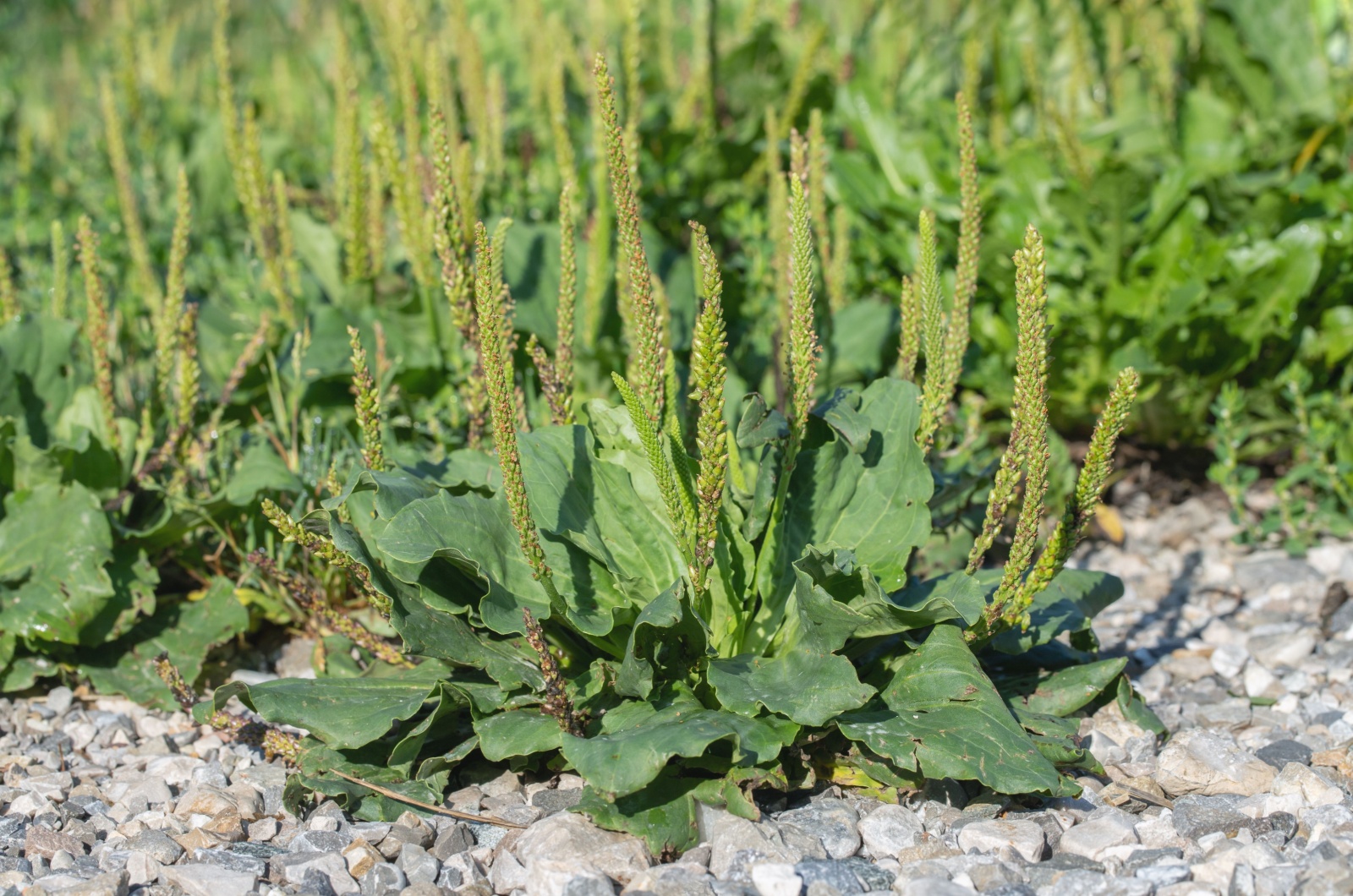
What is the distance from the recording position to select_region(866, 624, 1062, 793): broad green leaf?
2.06m

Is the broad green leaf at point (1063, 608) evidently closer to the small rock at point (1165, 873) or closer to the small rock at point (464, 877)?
the small rock at point (1165, 873)

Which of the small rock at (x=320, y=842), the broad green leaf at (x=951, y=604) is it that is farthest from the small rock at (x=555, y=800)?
the broad green leaf at (x=951, y=604)

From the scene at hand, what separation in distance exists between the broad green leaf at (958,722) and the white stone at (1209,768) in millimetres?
468

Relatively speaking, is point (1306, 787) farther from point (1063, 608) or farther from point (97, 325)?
point (97, 325)

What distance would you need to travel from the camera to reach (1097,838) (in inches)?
84.9

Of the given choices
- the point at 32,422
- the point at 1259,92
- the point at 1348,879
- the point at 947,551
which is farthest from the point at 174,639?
the point at 1259,92

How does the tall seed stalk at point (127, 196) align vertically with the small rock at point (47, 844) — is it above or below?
above

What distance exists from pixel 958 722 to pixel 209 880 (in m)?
1.30

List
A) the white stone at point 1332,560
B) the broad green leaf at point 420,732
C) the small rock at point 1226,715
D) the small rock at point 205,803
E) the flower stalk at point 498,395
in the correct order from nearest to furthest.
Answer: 1. the flower stalk at point 498,395
2. the broad green leaf at point 420,732
3. the small rock at point 205,803
4. the small rock at point 1226,715
5. the white stone at point 1332,560

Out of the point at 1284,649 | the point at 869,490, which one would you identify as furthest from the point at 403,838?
the point at 1284,649

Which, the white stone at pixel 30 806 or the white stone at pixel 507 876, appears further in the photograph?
the white stone at pixel 30 806

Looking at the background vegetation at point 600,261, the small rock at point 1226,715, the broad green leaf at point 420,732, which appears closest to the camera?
the broad green leaf at point 420,732

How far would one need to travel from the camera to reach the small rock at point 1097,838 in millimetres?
2135

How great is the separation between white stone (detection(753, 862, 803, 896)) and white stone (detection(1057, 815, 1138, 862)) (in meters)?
0.50
